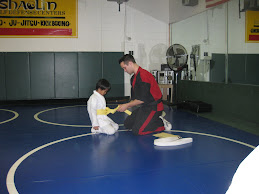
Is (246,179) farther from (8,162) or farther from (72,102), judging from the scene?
(72,102)

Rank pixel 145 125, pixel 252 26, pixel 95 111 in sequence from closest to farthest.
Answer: pixel 145 125
pixel 95 111
pixel 252 26

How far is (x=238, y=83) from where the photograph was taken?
6.75 meters

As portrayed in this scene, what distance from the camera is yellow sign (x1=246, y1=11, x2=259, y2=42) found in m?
6.54

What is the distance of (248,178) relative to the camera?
0.76m

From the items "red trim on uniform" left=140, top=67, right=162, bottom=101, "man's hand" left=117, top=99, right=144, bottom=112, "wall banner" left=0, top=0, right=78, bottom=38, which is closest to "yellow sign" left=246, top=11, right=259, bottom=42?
"red trim on uniform" left=140, top=67, right=162, bottom=101

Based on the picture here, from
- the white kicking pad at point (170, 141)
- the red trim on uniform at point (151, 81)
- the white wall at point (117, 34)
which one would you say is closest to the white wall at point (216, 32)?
the white wall at point (117, 34)

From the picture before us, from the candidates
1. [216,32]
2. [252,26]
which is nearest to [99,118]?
[252,26]

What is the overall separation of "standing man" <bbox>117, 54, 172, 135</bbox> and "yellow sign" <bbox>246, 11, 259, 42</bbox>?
Result: 9.84 feet

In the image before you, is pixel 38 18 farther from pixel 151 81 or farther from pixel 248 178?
pixel 248 178

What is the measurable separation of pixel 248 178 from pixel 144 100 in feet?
14.8

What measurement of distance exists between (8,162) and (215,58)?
6167 millimetres

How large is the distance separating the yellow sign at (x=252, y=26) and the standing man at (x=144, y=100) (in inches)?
118

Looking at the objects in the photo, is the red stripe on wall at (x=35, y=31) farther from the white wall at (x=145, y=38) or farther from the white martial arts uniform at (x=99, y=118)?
the white martial arts uniform at (x=99, y=118)

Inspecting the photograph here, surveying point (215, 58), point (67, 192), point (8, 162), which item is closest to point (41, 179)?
point (67, 192)
